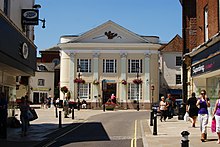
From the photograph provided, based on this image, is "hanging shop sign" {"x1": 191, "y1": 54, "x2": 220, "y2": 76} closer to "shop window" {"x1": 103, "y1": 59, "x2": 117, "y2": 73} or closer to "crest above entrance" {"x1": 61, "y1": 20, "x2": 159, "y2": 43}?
"shop window" {"x1": 103, "y1": 59, "x2": 117, "y2": 73}

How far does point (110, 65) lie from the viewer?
184 ft

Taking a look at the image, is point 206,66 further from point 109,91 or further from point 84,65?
point 84,65

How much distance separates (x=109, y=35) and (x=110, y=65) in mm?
4234

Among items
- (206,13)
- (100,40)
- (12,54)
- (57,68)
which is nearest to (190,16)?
(206,13)

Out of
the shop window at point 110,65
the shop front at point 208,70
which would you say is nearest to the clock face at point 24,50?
the shop front at point 208,70

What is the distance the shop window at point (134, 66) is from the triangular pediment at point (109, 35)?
9.32 ft

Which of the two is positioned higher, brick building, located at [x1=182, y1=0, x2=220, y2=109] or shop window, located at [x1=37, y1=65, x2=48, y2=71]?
shop window, located at [x1=37, y1=65, x2=48, y2=71]

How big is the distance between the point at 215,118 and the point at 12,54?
9.06m

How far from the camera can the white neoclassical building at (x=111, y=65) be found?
55281 mm

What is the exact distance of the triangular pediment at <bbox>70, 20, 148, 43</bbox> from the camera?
2207 inches

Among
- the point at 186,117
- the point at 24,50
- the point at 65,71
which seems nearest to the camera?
the point at 24,50

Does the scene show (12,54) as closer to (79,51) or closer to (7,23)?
(7,23)

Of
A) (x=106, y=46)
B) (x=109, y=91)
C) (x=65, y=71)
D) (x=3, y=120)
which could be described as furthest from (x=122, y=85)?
(x=3, y=120)

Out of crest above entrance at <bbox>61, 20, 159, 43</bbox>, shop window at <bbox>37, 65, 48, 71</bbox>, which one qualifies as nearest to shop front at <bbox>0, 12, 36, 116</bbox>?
crest above entrance at <bbox>61, 20, 159, 43</bbox>
